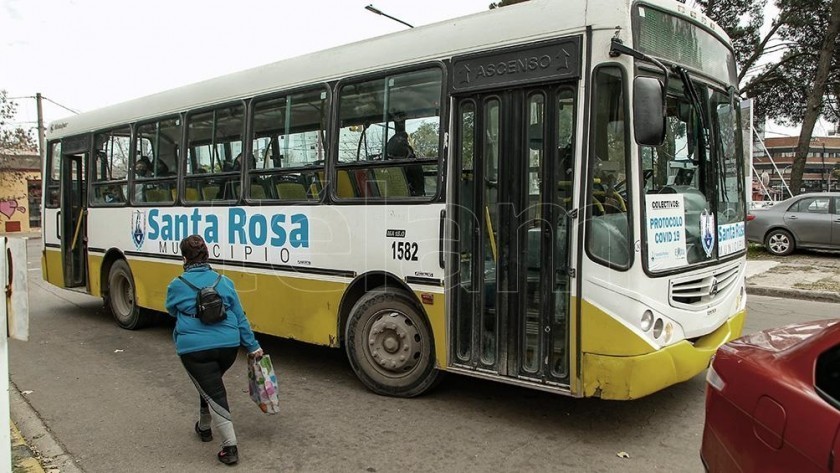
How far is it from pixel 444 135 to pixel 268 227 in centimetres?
235

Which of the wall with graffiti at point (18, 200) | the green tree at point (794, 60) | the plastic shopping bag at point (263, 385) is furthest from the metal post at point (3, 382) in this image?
the wall with graffiti at point (18, 200)

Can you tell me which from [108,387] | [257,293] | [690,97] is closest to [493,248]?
[690,97]

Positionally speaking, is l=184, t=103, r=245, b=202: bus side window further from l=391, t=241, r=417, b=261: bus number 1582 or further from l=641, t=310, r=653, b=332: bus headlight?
l=641, t=310, r=653, b=332: bus headlight

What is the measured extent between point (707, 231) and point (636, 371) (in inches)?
52.9

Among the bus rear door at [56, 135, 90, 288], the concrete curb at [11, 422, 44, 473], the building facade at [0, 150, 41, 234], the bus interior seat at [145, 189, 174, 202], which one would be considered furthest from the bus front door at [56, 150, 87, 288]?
the building facade at [0, 150, 41, 234]

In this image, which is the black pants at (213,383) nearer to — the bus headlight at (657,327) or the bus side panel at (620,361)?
the bus side panel at (620,361)

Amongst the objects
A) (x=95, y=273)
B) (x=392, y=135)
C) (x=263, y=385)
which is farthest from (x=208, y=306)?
(x=95, y=273)

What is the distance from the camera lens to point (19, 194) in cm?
3709

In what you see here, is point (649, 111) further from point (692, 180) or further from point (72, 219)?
point (72, 219)

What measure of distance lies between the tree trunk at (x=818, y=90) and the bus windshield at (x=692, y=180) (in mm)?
16968

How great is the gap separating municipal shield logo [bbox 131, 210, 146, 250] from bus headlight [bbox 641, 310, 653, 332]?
6.46 m

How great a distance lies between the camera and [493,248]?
453 centimetres

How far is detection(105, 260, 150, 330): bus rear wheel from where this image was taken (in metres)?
8.37

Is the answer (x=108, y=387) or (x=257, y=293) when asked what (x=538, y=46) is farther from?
(x=108, y=387)
